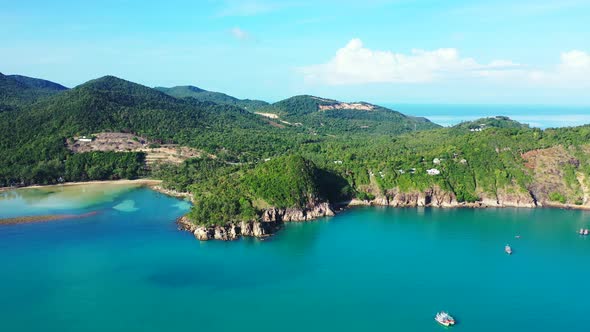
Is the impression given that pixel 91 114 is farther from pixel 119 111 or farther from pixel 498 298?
pixel 498 298

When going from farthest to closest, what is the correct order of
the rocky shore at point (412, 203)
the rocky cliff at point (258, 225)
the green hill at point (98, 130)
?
the green hill at point (98, 130) < the rocky shore at point (412, 203) < the rocky cliff at point (258, 225)

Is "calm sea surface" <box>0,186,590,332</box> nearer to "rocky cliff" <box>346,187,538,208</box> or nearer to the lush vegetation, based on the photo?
"rocky cliff" <box>346,187,538,208</box>

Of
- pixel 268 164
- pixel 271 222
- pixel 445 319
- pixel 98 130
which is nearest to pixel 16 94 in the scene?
pixel 98 130

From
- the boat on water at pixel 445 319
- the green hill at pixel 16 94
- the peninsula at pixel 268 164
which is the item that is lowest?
the boat on water at pixel 445 319

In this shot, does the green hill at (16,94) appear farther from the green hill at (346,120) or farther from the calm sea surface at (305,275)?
the calm sea surface at (305,275)

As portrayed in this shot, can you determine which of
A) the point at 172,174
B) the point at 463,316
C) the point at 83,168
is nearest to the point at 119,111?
the point at 83,168

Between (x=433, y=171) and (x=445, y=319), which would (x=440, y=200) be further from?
(x=445, y=319)

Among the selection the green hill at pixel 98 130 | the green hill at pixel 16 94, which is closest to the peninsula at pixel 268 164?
the green hill at pixel 98 130

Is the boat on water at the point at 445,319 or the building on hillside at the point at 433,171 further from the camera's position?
the building on hillside at the point at 433,171

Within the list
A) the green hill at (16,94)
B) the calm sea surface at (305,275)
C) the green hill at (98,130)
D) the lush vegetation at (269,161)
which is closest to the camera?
the calm sea surface at (305,275)
